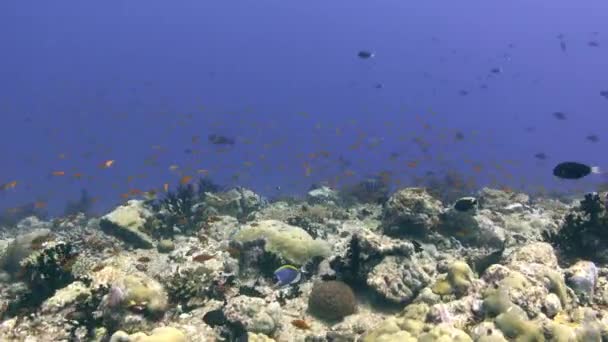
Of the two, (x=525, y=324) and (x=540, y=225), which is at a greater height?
(x=540, y=225)

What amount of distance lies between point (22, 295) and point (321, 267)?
573 centimetres

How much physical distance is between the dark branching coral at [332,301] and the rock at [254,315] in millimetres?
937

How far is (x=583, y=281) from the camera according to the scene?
27.7ft

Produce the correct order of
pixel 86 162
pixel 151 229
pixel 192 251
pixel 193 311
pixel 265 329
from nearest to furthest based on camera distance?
1. pixel 265 329
2. pixel 193 311
3. pixel 192 251
4. pixel 151 229
5. pixel 86 162

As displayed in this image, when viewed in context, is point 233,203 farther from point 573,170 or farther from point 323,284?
→ point 573,170

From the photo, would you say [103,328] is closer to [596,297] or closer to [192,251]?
[192,251]

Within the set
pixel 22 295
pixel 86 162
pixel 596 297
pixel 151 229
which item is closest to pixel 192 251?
pixel 151 229

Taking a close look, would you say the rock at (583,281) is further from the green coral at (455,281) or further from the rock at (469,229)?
the rock at (469,229)

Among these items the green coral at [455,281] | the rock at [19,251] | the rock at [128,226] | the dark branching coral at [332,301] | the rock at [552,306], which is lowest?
the rock at [19,251]

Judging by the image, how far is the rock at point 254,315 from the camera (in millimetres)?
7469

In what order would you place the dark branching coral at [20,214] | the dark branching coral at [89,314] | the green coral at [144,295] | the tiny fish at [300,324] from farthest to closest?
the dark branching coral at [20,214] < the tiny fish at [300,324] < the green coral at [144,295] < the dark branching coral at [89,314]

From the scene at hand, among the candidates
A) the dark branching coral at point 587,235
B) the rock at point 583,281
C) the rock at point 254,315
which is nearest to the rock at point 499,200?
the dark branching coral at point 587,235

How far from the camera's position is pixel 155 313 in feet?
25.5

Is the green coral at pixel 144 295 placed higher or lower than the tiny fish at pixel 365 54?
lower
